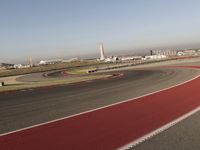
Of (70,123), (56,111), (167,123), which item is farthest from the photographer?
(56,111)

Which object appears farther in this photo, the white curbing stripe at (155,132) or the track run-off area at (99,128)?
the track run-off area at (99,128)

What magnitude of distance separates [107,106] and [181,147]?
621 centimetres

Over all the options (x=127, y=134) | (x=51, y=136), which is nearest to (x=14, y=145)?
(x=51, y=136)

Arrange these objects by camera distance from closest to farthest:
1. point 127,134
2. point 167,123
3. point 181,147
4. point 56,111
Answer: point 181,147
point 127,134
point 167,123
point 56,111

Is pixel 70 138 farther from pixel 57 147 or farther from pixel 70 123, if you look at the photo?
pixel 70 123

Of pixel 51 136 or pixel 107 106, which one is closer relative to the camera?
pixel 51 136

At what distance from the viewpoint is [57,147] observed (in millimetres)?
6500

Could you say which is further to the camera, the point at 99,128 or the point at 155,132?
the point at 99,128

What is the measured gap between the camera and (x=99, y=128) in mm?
8102

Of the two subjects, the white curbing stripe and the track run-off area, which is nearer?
the white curbing stripe

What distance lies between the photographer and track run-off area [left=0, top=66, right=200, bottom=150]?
6.72 m

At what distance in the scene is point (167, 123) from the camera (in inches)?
333

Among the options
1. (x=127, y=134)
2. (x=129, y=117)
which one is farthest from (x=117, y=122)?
(x=127, y=134)

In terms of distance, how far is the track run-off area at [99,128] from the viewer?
6719mm
